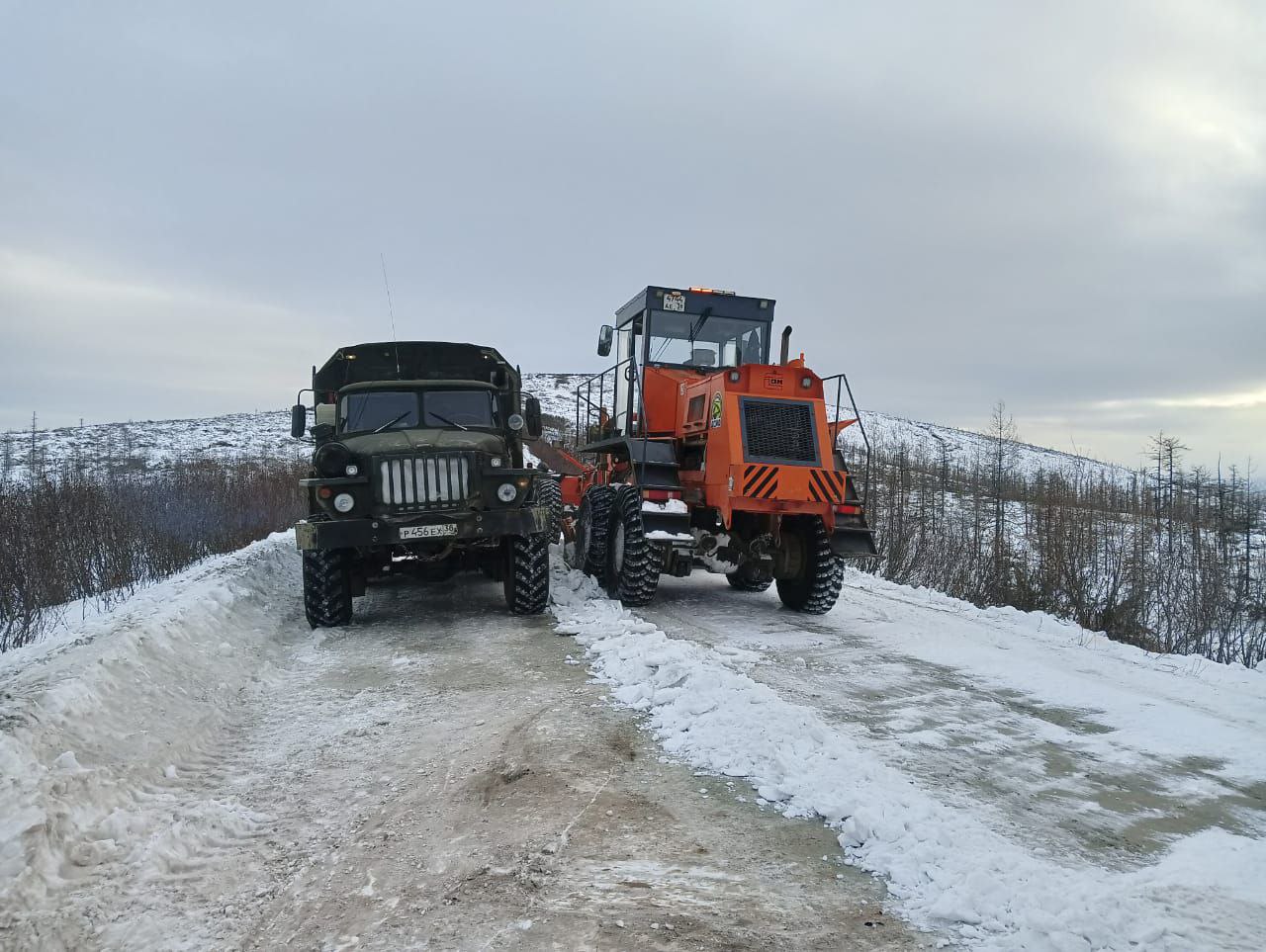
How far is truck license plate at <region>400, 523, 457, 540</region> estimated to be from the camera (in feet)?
23.2

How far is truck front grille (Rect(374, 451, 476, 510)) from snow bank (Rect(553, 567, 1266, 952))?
337 centimetres

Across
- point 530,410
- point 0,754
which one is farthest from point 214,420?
point 0,754

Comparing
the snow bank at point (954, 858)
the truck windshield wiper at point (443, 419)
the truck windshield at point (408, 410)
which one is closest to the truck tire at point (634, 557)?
the truck windshield at point (408, 410)

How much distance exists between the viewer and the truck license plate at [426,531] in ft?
23.2

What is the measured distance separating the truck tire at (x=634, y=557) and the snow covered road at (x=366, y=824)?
2.49 m

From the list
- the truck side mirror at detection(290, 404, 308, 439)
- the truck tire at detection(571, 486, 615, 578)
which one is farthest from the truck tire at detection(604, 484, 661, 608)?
the truck side mirror at detection(290, 404, 308, 439)

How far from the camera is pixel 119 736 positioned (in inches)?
156

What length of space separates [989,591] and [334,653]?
406 inches

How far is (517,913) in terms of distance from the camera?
2.58 m

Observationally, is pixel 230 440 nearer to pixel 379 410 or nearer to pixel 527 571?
pixel 379 410

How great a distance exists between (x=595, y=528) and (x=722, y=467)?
7.24ft

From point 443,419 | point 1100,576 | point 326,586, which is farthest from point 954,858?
point 1100,576

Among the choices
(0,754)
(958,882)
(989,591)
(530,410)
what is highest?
(530,410)

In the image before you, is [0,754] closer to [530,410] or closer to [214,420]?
[530,410]
